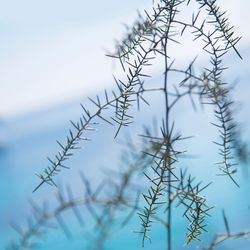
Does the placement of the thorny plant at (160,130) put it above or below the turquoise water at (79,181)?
below

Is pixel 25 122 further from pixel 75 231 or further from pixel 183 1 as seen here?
pixel 183 1

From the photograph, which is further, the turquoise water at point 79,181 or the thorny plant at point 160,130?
the turquoise water at point 79,181

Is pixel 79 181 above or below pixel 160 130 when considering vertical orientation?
above

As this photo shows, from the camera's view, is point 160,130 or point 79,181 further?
point 79,181

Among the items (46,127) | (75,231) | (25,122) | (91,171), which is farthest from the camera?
(25,122)

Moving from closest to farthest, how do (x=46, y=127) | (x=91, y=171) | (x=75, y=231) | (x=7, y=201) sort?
(x=75, y=231) < (x=7, y=201) < (x=91, y=171) < (x=46, y=127)

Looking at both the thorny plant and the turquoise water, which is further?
the turquoise water

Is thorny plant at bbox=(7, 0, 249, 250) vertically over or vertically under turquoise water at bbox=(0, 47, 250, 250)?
under

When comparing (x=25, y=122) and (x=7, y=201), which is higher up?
(x=25, y=122)

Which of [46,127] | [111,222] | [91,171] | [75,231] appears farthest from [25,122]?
[111,222]

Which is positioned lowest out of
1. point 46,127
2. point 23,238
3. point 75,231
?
point 23,238

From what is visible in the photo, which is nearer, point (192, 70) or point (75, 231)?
point (192, 70)
